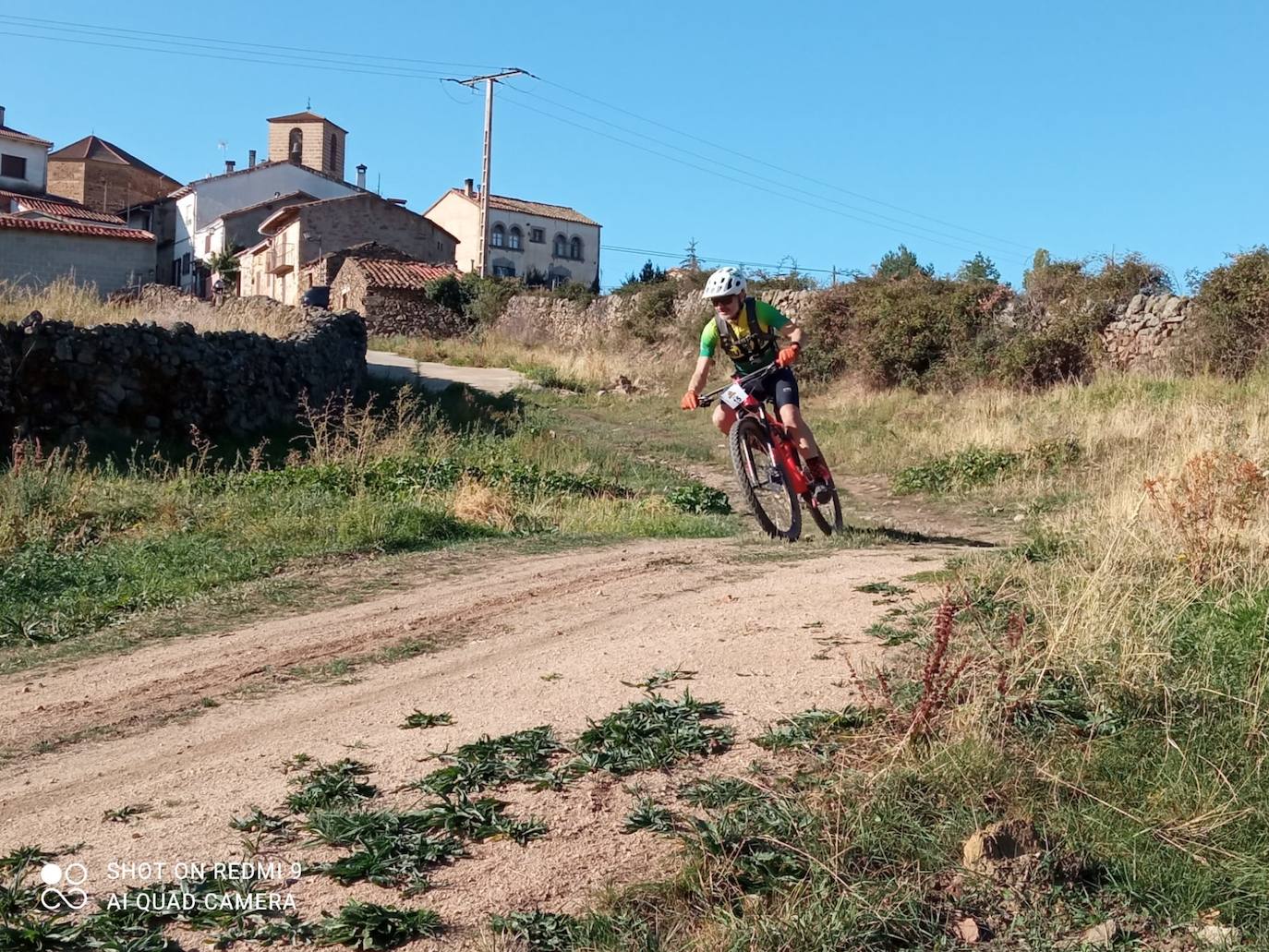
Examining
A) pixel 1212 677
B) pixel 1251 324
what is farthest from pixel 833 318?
pixel 1212 677

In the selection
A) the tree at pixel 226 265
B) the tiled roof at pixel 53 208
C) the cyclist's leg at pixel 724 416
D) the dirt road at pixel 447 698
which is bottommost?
the dirt road at pixel 447 698

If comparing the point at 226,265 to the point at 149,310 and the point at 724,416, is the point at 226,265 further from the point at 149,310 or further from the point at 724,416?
→ the point at 724,416

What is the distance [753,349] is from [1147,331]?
13366 millimetres

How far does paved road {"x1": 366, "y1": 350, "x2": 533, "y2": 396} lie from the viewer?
24953 mm

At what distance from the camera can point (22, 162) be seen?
6694 cm

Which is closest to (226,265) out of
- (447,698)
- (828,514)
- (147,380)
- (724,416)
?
(147,380)

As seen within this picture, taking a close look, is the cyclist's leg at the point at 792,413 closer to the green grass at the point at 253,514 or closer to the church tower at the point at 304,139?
the green grass at the point at 253,514

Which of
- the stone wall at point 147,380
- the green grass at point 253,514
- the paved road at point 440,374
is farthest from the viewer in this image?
the paved road at point 440,374

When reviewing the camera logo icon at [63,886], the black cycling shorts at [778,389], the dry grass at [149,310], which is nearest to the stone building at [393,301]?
the dry grass at [149,310]

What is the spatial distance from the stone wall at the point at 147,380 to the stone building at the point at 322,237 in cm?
3150

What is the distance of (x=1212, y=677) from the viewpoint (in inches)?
196

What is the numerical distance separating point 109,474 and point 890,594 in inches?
355

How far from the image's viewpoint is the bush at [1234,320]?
18578mm

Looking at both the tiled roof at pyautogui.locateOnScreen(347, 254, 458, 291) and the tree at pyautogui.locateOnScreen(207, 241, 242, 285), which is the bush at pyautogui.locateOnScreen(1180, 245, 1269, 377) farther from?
Result: the tree at pyautogui.locateOnScreen(207, 241, 242, 285)
